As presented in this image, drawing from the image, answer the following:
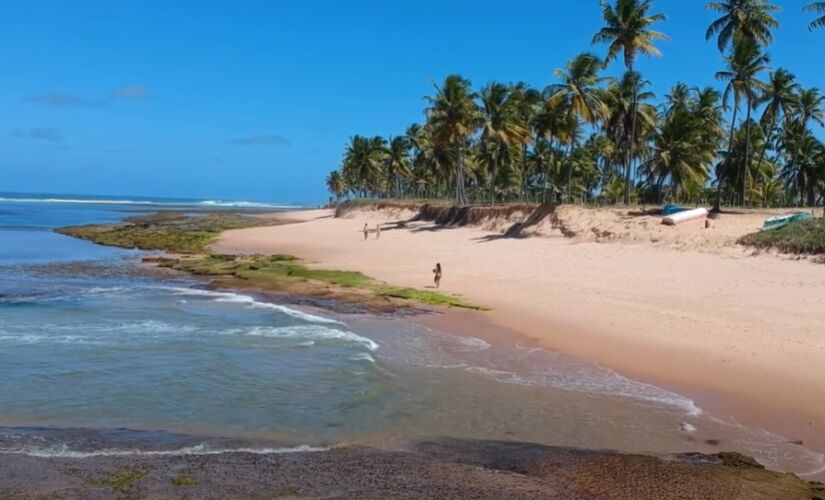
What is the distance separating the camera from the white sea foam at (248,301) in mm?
19623

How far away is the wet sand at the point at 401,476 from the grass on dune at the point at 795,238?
18132 mm

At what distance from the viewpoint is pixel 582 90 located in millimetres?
43031

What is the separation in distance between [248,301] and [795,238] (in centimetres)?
1905

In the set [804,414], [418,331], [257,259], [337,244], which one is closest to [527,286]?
[418,331]

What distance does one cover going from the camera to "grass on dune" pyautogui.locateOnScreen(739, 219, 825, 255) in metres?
23.3

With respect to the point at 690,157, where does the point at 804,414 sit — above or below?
below

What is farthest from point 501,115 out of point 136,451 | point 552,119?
point 136,451

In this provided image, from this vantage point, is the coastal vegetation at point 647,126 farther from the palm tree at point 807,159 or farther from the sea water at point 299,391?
the sea water at point 299,391

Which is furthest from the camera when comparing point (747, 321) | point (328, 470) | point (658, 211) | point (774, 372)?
point (658, 211)

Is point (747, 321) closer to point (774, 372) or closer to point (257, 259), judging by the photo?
point (774, 372)

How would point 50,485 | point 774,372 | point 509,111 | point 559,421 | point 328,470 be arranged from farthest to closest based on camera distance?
point 509,111
point 774,372
point 559,421
point 328,470
point 50,485

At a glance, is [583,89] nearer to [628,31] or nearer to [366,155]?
[628,31]

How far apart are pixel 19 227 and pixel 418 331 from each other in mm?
59182

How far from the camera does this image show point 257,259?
118 feet
